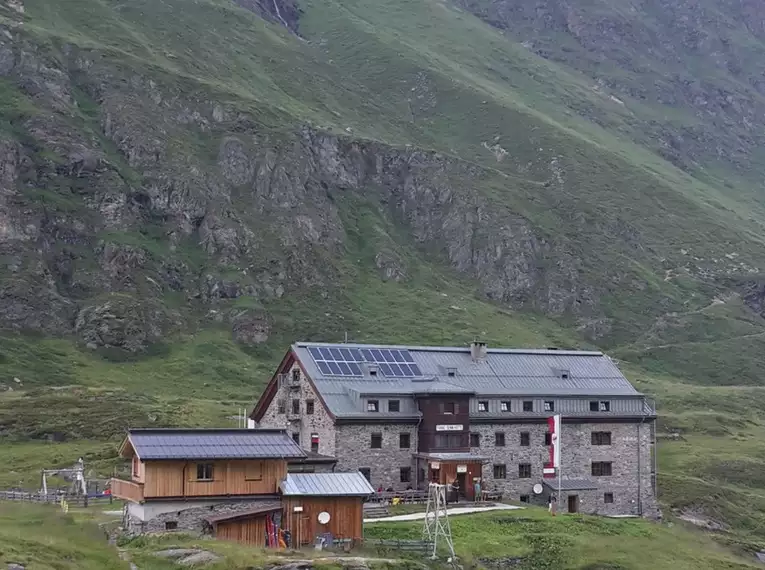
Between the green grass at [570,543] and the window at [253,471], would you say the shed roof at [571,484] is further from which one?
the window at [253,471]

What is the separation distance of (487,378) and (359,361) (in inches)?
451

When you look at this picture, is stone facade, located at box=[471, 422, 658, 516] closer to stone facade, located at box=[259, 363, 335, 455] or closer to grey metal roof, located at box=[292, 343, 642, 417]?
grey metal roof, located at box=[292, 343, 642, 417]

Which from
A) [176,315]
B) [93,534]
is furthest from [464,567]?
[176,315]

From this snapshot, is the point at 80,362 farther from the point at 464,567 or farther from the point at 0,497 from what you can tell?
the point at 464,567

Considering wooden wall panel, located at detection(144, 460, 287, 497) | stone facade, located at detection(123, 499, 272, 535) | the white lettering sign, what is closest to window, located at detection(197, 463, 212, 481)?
wooden wall panel, located at detection(144, 460, 287, 497)

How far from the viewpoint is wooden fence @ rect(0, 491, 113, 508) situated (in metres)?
77.9

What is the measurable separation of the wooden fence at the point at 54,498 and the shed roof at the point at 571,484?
35573 millimetres

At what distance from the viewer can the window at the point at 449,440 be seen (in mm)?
89812

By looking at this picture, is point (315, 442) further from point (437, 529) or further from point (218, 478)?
point (437, 529)

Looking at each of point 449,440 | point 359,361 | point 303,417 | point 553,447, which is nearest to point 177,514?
point 303,417

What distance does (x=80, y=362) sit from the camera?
165m

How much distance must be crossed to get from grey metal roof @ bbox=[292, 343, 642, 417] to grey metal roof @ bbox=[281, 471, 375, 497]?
55.5ft

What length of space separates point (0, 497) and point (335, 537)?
28.3 m

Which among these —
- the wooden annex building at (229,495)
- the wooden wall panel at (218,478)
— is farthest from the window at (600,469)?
the wooden wall panel at (218,478)
